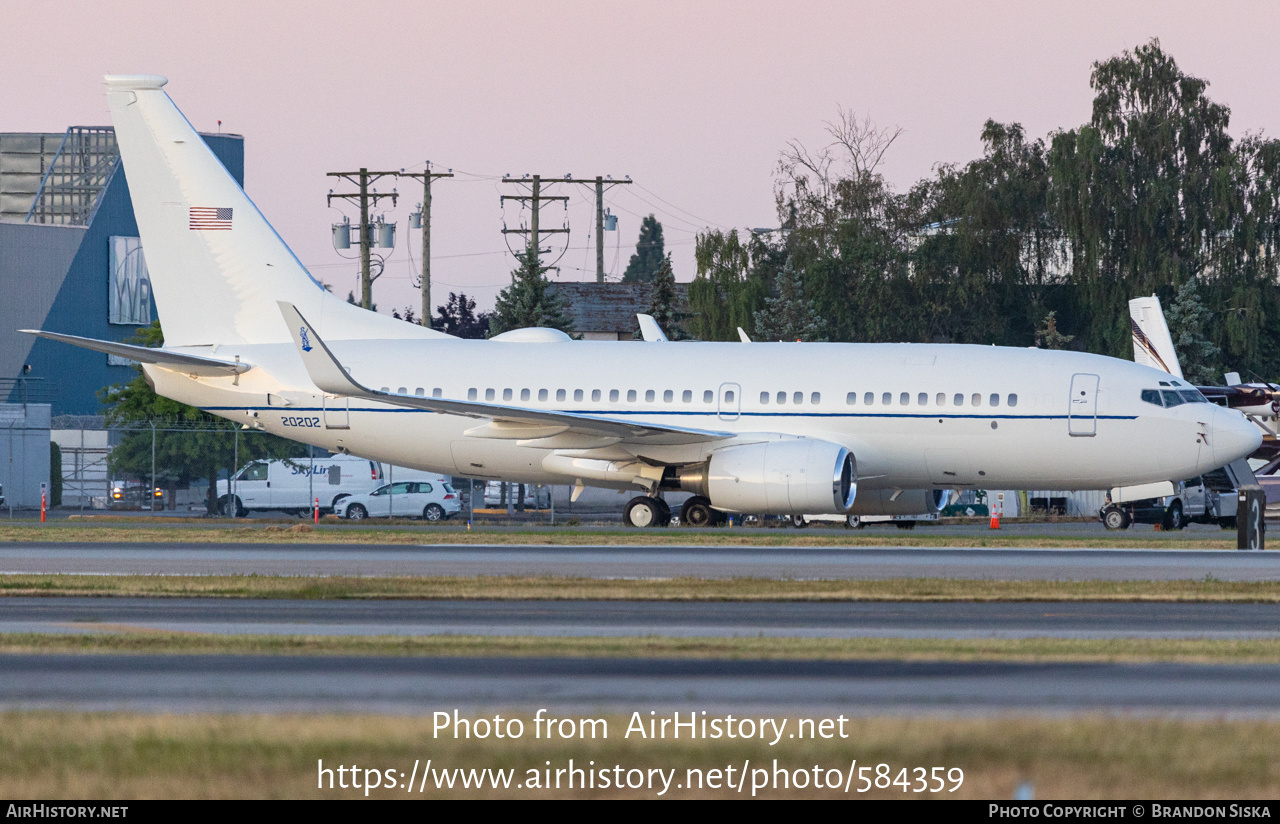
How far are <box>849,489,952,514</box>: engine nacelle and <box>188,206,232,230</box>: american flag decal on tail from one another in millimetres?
13821

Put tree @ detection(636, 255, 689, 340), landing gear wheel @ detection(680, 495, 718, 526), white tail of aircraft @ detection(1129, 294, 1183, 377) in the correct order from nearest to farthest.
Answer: landing gear wheel @ detection(680, 495, 718, 526), white tail of aircraft @ detection(1129, 294, 1183, 377), tree @ detection(636, 255, 689, 340)

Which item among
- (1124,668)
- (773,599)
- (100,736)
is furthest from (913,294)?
(100,736)

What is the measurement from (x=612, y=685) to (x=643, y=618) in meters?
4.54

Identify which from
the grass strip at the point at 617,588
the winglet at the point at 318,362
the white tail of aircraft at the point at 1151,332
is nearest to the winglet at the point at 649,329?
the winglet at the point at 318,362

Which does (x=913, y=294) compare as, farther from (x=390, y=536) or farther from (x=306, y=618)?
(x=306, y=618)

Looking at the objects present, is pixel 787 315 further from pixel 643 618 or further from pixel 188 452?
pixel 643 618

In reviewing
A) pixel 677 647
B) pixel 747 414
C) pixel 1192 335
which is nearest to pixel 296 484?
pixel 747 414

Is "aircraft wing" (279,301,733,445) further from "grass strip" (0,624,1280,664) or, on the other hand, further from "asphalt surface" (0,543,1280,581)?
"grass strip" (0,624,1280,664)

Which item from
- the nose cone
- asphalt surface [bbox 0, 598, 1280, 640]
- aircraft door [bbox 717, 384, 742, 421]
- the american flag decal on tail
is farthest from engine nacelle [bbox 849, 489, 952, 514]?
asphalt surface [bbox 0, 598, 1280, 640]

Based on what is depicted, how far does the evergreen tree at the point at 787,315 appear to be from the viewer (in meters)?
63.7

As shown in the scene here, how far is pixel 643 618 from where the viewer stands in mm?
14672

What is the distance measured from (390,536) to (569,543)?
3.49 metres

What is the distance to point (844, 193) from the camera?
70875 mm

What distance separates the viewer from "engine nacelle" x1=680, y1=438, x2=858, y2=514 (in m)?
27.4
